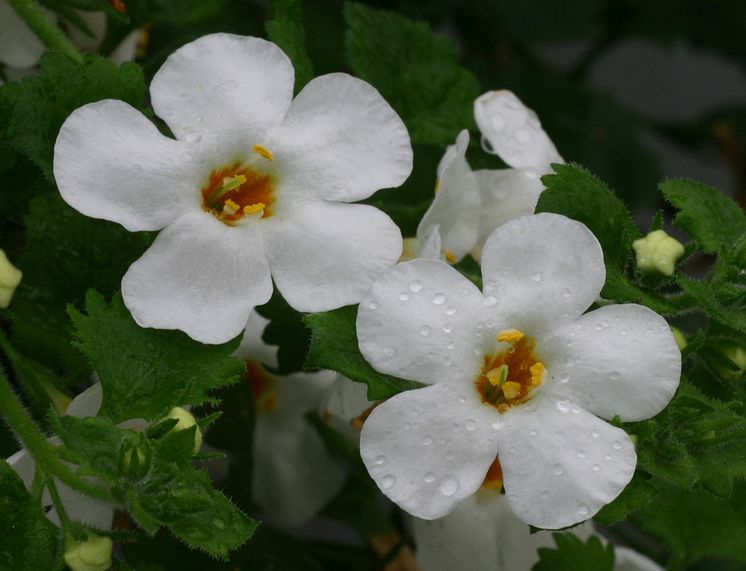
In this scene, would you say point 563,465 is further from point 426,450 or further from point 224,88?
point 224,88

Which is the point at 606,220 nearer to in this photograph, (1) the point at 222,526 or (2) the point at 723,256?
(2) the point at 723,256

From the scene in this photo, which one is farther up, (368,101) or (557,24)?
(368,101)

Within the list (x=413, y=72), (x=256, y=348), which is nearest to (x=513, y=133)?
(x=413, y=72)

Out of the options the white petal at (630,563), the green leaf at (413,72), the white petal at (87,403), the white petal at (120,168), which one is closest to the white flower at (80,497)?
the white petal at (87,403)

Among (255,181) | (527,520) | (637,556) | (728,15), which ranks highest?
(255,181)

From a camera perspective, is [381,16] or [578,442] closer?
[578,442]

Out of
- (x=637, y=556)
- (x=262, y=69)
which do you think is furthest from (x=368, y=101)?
(x=637, y=556)
